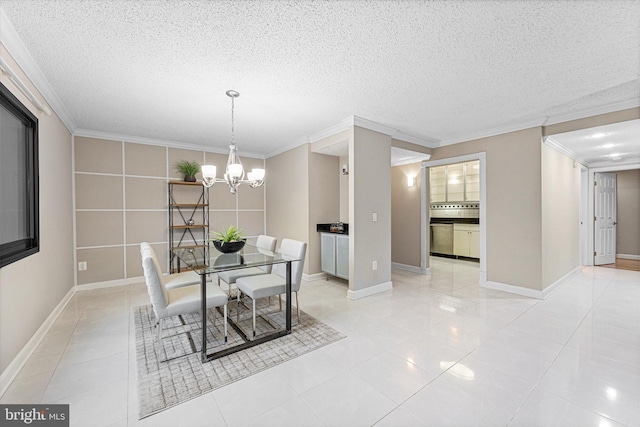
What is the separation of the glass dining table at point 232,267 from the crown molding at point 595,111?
382 centimetres

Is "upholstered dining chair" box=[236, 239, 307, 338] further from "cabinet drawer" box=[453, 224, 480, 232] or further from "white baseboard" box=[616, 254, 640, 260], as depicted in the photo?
"white baseboard" box=[616, 254, 640, 260]

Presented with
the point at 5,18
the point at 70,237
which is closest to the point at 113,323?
the point at 70,237

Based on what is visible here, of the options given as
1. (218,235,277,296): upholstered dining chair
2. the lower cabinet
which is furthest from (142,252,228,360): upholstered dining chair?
the lower cabinet

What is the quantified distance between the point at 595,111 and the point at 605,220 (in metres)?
4.12

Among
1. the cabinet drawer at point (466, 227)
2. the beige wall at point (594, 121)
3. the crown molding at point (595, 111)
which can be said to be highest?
the crown molding at point (595, 111)

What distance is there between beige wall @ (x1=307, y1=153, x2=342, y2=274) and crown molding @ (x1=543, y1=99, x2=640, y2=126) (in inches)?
123

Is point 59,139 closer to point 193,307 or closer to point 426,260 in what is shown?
point 193,307

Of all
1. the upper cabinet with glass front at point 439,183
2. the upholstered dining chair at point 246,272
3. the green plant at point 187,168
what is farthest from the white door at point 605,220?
the green plant at point 187,168

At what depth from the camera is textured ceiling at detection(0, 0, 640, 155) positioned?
1687 millimetres

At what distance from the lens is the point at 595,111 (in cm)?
325

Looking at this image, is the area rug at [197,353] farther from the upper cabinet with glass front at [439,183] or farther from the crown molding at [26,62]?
the upper cabinet with glass front at [439,183]

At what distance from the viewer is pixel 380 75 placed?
2469 millimetres

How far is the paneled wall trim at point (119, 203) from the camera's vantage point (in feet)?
13.6

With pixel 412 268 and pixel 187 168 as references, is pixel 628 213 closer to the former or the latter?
pixel 412 268
